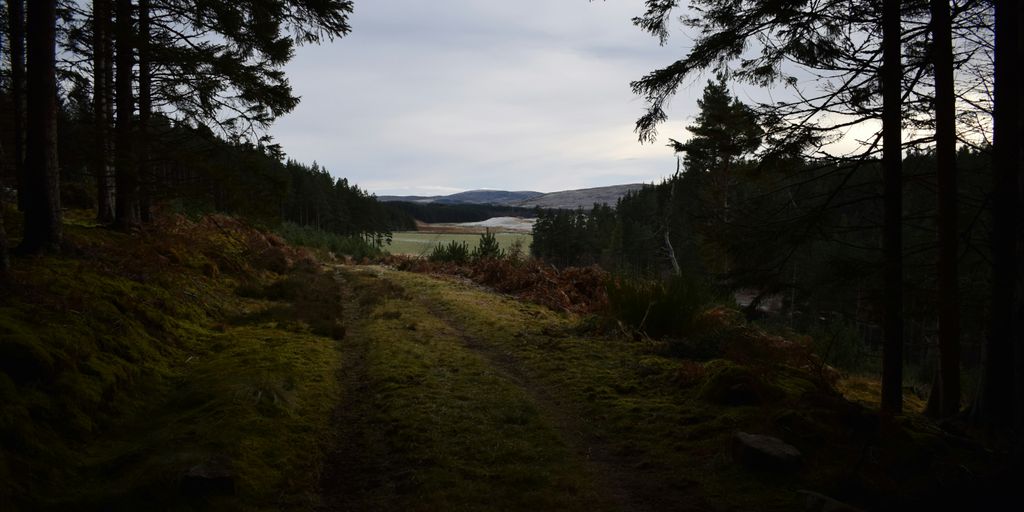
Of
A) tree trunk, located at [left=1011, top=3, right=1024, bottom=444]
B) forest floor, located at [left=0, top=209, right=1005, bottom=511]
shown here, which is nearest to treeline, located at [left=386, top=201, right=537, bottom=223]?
forest floor, located at [left=0, top=209, right=1005, bottom=511]

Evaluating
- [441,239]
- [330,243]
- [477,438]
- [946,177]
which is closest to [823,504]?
[477,438]

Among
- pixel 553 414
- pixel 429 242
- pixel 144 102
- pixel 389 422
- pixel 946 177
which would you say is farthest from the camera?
pixel 429 242

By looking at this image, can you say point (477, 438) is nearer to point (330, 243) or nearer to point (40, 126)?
point (40, 126)

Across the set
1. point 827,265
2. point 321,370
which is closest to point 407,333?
point 321,370

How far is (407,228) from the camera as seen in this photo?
12544 cm

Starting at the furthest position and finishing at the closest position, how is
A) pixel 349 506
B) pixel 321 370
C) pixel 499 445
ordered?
pixel 321 370
pixel 499 445
pixel 349 506

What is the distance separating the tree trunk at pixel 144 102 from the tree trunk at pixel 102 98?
1.59ft

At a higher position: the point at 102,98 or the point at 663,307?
the point at 102,98

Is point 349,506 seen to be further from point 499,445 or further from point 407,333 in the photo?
point 407,333

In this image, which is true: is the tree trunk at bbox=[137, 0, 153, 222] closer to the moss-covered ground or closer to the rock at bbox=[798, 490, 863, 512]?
the moss-covered ground

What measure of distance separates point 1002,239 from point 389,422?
6.12 meters

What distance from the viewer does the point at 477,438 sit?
4836 millimetres

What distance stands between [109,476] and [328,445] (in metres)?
1.59

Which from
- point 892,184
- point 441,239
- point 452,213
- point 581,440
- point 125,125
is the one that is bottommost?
point 581,440
